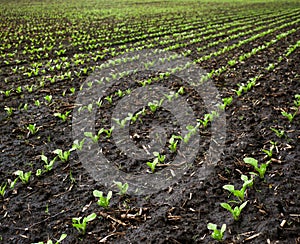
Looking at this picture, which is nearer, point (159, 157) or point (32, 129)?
point (159, 157)

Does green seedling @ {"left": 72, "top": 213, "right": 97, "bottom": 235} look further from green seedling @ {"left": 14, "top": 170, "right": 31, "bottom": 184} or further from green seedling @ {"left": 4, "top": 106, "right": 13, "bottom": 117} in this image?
green seedling @ {"left": 4, "top": 106, "right": 13, "bottom": 117}

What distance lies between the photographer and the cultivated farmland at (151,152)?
8.38ft

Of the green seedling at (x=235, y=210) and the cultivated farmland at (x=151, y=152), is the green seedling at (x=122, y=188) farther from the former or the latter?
the green seedling at (x=235, y=210)

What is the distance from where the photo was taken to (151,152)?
12.1 ft

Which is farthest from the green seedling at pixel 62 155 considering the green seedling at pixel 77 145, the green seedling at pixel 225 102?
the green seedling at pixel 225 102

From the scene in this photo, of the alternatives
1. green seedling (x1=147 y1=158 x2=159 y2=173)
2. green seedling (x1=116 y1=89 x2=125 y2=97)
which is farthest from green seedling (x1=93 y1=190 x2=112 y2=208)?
green seedling (x1=116 y1=89 x2=125 y2=97)

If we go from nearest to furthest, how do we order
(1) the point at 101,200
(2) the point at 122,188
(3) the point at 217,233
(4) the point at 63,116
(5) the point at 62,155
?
(3) the point at 217,233 < (1) the point at 101,200 < (2) the point at 122,188 < (5) the point at 62,155 < (4) the point at 63,116

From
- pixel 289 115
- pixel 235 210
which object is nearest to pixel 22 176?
pixel 235 210

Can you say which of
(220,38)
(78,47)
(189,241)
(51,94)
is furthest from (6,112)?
(220,38)

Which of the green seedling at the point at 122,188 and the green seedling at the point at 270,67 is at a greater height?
the green seedling at the point at 270,67

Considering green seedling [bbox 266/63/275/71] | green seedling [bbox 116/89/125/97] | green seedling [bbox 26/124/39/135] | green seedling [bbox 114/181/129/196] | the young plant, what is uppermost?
green seedling [bbox 266/63/275/71]

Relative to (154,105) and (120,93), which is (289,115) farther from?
(120,93)

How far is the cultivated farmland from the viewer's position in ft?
8.38

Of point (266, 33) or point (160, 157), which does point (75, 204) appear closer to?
point (160, 157)
